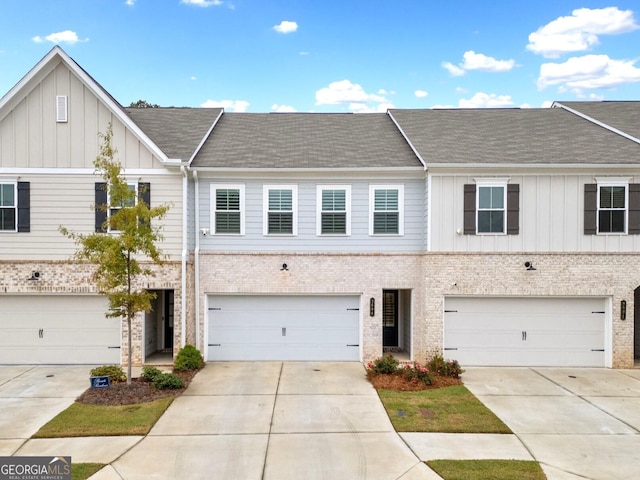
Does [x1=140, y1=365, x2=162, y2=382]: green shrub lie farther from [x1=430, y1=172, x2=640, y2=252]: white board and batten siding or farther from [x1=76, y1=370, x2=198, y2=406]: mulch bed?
[x1=430, y1=172, x2=640, y2=252]: white board and batten siding

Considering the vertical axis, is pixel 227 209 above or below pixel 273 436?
above

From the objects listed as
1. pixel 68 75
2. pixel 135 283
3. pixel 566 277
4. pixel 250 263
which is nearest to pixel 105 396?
pixel 135 283

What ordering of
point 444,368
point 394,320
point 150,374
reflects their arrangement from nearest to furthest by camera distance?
1. point 150,374
2. point 444,368
3. point 394,320

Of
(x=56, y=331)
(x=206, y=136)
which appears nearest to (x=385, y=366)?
(x=206, y=136)

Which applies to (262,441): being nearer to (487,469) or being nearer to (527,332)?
(487,469)

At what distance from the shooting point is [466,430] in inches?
336

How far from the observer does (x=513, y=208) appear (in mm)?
13070

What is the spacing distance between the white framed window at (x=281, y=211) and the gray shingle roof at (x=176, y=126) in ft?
9.26

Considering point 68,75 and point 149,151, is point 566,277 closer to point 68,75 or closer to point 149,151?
point 149,151

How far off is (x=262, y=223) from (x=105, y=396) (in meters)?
6.19

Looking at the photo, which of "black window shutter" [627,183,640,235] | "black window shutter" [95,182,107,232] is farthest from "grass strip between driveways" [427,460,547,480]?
"black window shutter" [95,182,107,232]

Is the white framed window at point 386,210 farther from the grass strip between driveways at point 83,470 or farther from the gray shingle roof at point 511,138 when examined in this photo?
the grass strip between driveways at point 83,470

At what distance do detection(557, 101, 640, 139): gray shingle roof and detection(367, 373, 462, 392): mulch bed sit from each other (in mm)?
10493

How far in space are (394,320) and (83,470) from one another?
35.5 feet
